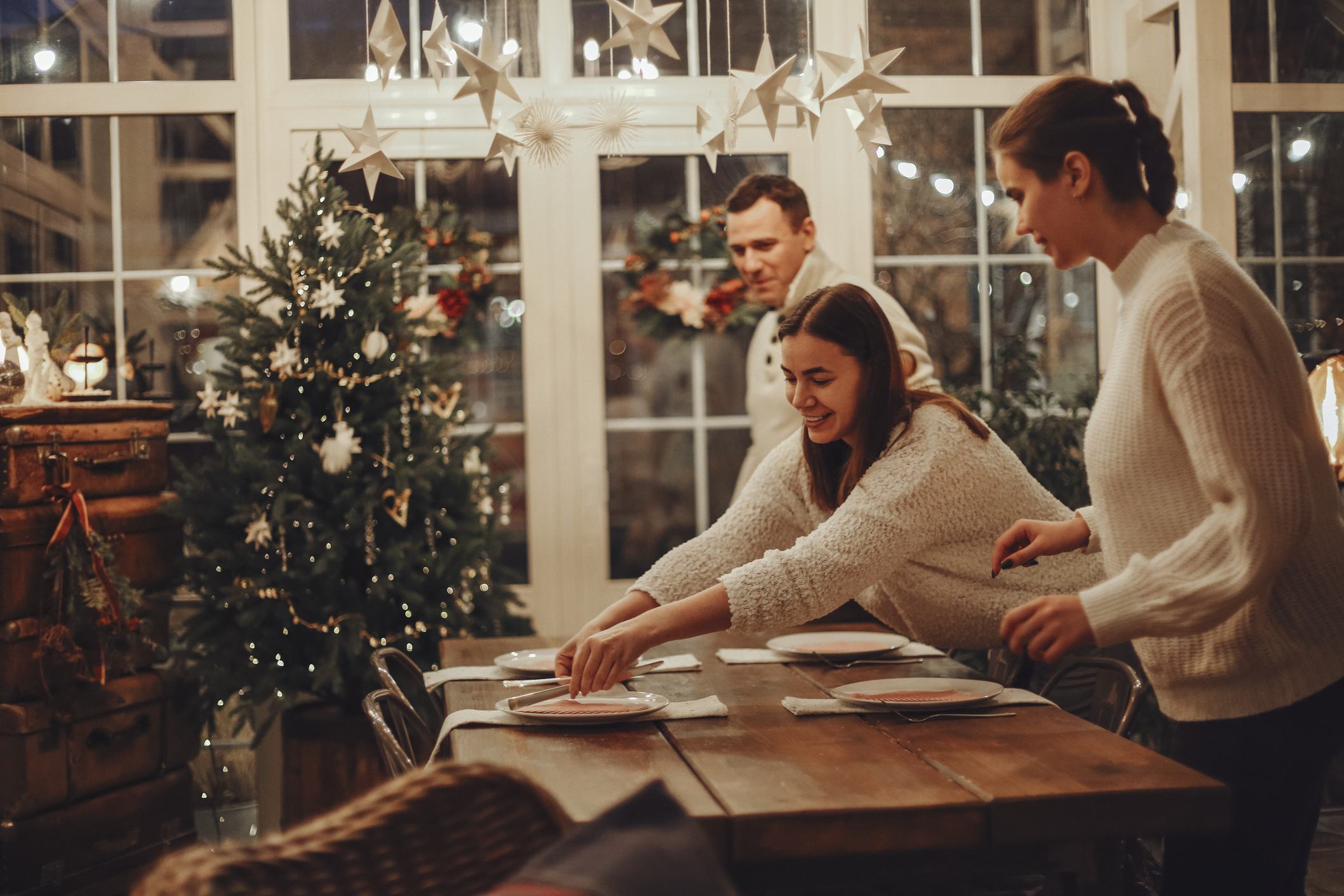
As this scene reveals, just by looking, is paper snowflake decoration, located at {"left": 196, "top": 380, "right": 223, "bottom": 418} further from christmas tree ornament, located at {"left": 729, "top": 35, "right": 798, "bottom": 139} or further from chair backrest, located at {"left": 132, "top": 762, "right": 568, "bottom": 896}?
chair backrest, located at {"left": 132, "top": 762, "right": 568, "bottom": 896}

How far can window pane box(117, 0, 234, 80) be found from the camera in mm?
3998

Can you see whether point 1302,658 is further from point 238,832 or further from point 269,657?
point 238,832

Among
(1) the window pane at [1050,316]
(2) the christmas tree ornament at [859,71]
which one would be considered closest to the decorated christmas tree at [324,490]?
(2) the christmas tree ornament at [859,71]

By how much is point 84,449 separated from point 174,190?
127cm

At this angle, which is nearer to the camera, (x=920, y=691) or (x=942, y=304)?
(x=920, y=691)

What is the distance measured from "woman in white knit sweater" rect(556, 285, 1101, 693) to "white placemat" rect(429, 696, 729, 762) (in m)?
0.10

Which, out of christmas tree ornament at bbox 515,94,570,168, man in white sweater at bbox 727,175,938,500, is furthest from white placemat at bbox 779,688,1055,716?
man in white sweater at bbox 727,175,938,500

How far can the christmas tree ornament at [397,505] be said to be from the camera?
3150mm

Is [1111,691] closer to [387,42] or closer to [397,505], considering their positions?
[387,42]

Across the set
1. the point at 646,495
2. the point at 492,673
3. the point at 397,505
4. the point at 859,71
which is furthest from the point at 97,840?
the point at 859,71

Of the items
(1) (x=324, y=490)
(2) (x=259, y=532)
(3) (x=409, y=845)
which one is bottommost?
(3) (x=409, y=845)

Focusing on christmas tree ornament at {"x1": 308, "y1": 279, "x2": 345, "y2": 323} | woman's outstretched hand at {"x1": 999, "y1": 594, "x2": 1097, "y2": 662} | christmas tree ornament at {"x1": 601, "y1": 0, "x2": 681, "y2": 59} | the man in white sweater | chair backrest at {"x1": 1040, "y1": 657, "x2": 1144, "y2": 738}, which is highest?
christmas tree ornament at {"x1": 601, "y1": 0, "x2": 681, "y2": 59}

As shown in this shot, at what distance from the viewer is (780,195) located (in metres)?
3.29

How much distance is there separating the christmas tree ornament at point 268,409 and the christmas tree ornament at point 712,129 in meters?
1.39
